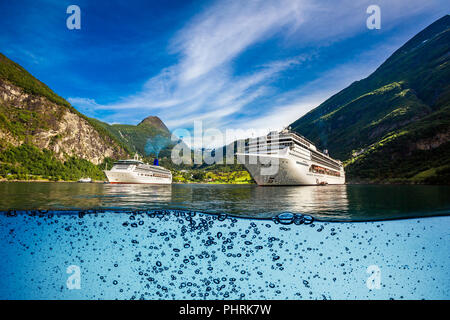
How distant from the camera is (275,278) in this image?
494 cm

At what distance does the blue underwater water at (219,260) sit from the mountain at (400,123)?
2501 cm

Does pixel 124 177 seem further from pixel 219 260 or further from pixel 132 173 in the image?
pixel 219 260

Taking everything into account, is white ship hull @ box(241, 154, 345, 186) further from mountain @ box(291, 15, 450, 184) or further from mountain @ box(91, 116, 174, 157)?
mountain @ box(91, 116, 174, 157)

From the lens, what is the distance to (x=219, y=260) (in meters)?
5.14

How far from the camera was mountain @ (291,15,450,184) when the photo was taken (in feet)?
140

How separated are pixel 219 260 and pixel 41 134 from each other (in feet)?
349

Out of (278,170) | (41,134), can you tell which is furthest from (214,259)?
(41,134)

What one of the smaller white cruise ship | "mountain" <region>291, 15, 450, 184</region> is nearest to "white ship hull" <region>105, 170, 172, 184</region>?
the smaller white cruise ship

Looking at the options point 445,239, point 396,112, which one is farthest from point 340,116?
point 445,239

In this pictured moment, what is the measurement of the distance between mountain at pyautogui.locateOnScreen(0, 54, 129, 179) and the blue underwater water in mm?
56553

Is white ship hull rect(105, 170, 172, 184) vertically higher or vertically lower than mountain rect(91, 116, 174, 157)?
lower

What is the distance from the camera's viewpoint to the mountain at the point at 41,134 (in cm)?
6625

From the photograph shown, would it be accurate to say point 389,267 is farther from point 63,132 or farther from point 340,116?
point 340,116

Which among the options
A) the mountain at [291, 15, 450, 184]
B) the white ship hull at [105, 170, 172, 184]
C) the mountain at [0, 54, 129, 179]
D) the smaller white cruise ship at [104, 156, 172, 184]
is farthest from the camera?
the mountain at [0, 54, 129, 179]
